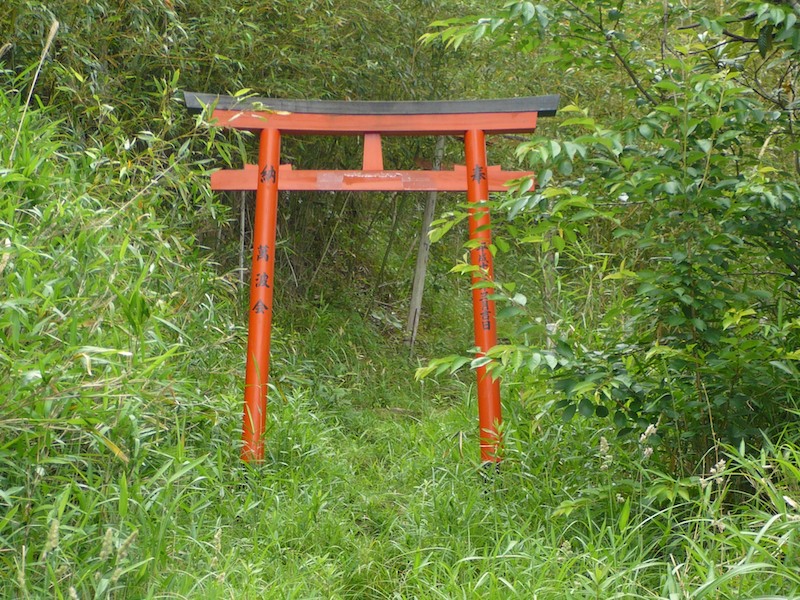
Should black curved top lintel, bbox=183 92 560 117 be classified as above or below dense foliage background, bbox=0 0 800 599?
above

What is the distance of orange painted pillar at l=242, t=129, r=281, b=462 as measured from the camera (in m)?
3.90

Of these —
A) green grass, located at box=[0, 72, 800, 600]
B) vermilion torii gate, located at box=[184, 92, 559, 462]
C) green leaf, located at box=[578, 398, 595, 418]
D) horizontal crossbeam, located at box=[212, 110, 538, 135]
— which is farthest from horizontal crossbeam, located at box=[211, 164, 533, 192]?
green leaf, located at box=[578, 398, 595, 418]

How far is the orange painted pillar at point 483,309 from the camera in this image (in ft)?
12.9

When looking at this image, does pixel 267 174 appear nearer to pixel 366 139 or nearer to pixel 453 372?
pixel 366 139

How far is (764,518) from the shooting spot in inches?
94.3

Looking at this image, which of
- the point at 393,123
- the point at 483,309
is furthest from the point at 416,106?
the point at 483,309

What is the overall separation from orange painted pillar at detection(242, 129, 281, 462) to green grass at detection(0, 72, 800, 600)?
0.33ft

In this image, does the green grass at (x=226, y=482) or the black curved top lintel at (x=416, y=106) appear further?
the black curved top lintel at (x=416, y=106)

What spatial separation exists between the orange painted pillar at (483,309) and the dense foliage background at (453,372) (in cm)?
13

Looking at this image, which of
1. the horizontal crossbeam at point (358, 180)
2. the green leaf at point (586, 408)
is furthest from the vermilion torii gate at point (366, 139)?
the green leaf at point (586, 408)

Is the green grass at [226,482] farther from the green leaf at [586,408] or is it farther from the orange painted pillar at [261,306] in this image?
the green leaf at [586,408]

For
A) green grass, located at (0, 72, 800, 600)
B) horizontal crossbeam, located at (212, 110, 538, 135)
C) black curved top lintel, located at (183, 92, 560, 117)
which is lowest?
green grass, located at (0, 72, 800, 600)

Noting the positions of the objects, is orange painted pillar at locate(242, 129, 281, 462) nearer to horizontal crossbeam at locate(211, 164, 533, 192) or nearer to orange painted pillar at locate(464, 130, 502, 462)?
horizontal crossbeam at locate(211, 164, 533, 192)

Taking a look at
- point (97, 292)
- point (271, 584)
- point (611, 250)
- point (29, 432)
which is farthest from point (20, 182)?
point (611, 250)
